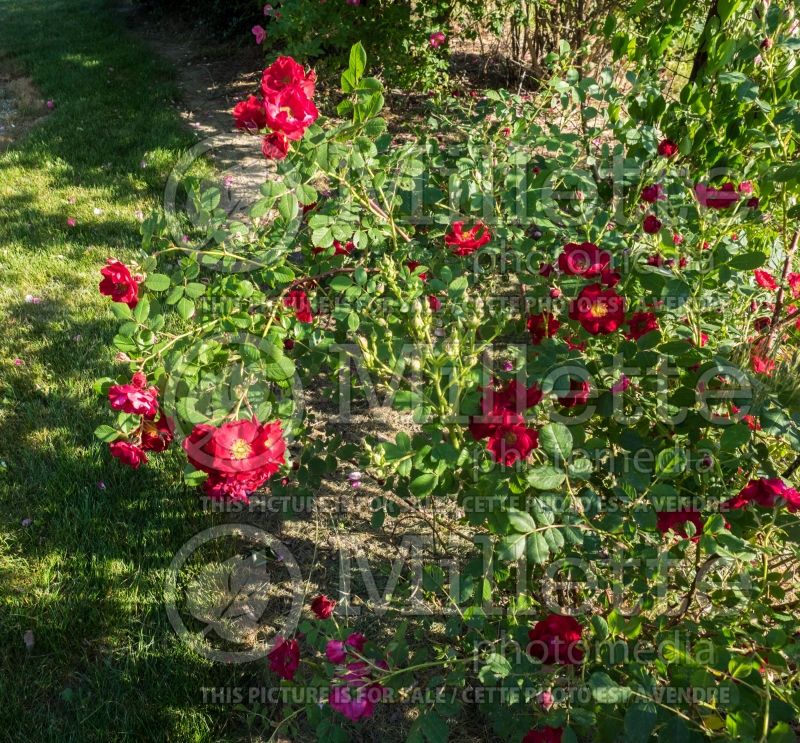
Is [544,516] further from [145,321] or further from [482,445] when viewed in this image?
[145,321]

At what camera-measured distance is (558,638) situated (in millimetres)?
1147

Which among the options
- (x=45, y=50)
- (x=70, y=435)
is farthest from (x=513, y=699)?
(x=45, y=50)

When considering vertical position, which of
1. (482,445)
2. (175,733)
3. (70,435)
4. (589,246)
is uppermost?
(589,246)

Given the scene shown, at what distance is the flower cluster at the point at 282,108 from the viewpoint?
4.15 ft

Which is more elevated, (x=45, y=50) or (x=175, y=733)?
(x=45, y=50)

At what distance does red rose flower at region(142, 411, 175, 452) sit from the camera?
144cm

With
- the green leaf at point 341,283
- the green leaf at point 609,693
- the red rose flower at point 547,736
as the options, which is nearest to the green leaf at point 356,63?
the green leaf at point 341,283

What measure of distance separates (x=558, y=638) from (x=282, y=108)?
1.09m

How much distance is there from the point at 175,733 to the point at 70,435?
3.96 feet

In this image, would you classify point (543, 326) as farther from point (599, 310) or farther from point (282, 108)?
point (282, 108)

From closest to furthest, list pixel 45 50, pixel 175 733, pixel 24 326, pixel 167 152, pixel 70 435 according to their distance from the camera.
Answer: pixel 175 733
pixel 70 435
pixel 24 326
pixel 167 152
pixel 45 50

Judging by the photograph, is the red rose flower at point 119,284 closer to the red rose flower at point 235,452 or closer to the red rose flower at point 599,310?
the red rose flower at point 235,452

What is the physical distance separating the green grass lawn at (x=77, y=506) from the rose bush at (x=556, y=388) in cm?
49

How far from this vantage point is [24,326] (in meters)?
Result: 2.93
